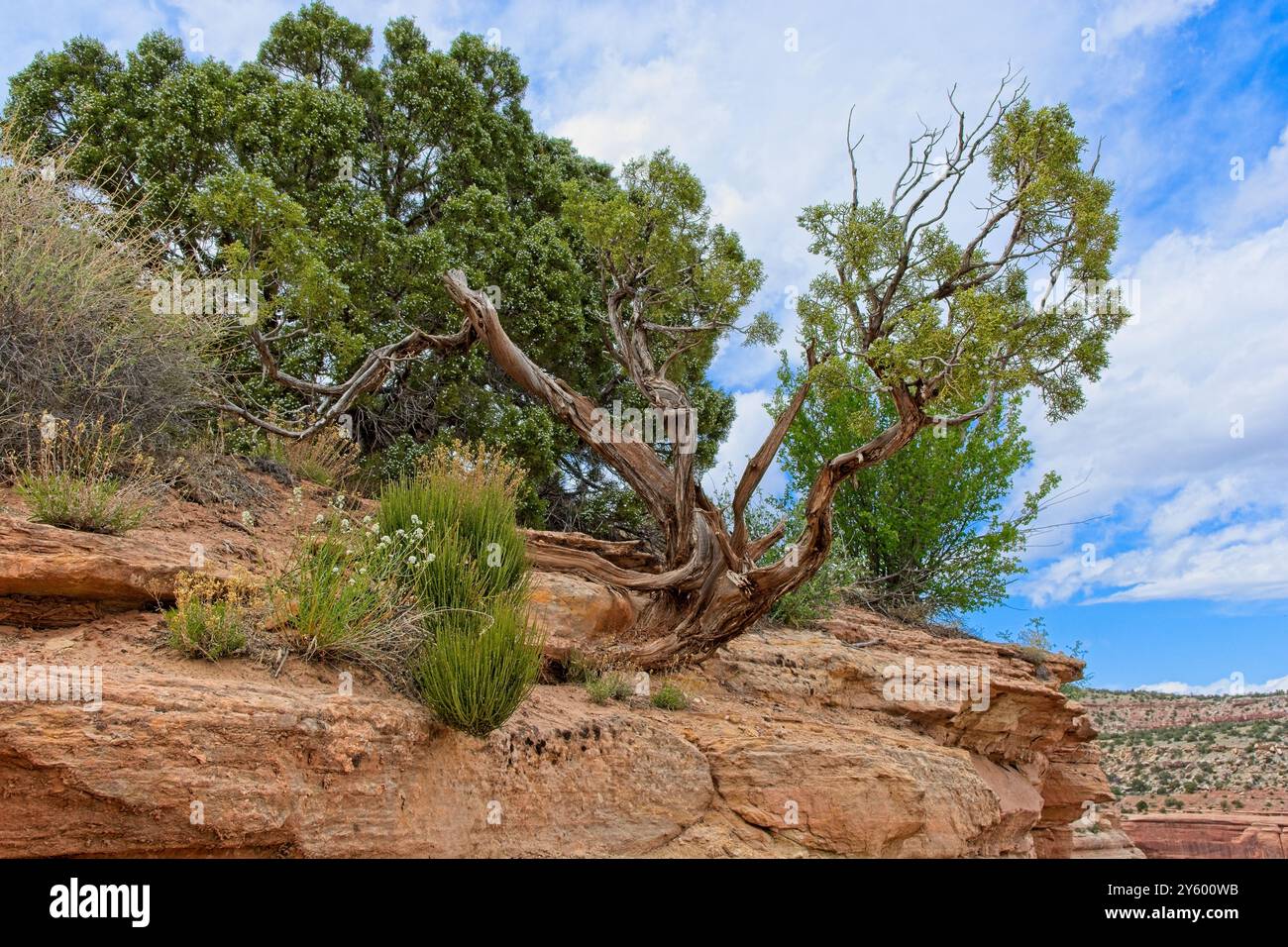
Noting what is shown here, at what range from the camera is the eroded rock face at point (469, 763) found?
14.0 ft

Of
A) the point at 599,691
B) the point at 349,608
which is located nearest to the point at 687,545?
the point at 599,691

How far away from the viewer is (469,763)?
215 inches

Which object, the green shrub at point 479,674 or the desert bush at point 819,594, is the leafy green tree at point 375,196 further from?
the green shrub at point 479,674

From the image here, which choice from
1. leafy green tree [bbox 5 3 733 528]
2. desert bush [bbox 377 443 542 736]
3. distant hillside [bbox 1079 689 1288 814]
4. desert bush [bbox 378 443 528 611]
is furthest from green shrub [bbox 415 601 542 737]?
distant hillside [bbox 1079 689 1288 814]

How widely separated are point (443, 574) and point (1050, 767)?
9509 mm

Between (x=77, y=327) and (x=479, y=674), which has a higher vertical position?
(x=77, y=327)

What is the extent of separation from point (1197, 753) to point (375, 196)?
1210 inches

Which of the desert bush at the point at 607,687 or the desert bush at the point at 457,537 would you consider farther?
the desert bush at the point at 607,687

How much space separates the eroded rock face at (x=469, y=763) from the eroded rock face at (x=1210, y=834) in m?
15.2

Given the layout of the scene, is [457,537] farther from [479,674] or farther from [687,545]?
[687,545]

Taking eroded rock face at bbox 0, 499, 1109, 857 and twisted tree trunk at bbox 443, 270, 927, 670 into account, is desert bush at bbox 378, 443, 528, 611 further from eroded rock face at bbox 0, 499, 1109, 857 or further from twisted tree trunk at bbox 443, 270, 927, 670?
twisted tree trunk at bbox 443, 270, 927, 670

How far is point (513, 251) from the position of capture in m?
14.2

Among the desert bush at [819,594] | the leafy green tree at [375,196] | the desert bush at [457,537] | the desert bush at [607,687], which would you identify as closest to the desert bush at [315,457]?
the leafy green tree at [375,196]

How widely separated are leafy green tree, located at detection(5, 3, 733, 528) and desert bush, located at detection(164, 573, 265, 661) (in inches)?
247
